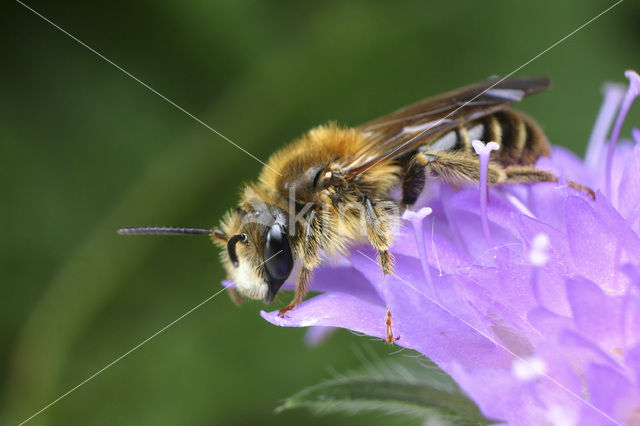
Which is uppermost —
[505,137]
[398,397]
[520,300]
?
[505,137]

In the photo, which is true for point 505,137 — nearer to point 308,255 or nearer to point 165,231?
point 308,255

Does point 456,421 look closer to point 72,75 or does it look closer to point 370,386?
point 370,386

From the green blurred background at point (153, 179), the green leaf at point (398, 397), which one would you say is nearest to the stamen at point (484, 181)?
the green leaf at point (398, 397)

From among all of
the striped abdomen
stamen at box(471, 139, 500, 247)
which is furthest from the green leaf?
the striped abdomen

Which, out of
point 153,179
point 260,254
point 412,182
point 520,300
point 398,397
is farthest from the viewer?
point 153,179

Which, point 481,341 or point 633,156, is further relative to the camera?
point 633,156

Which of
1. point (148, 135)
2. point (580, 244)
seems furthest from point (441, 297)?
point (148, 135)

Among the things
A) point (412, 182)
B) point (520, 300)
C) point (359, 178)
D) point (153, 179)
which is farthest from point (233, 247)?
point (153, 179)
